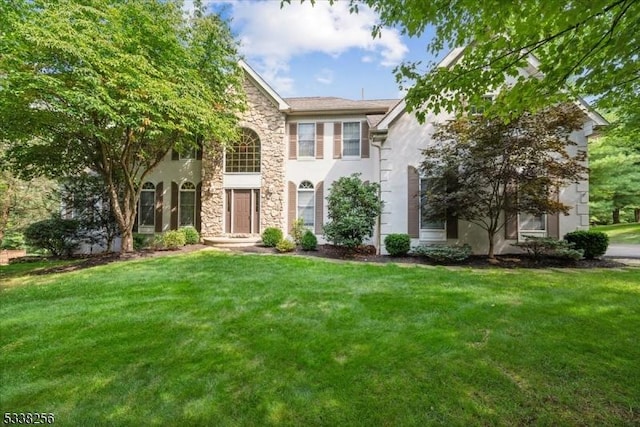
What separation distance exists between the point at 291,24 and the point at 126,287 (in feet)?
24.4

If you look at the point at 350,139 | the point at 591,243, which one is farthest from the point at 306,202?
the point at 591,243

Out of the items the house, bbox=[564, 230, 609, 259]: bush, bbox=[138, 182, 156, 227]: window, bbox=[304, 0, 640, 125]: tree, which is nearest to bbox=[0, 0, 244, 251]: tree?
the house

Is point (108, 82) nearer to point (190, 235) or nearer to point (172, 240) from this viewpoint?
point (172, 240)

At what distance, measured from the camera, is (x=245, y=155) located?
46.1 feet

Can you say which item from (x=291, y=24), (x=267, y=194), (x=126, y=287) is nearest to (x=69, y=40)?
(x=291, y=24)

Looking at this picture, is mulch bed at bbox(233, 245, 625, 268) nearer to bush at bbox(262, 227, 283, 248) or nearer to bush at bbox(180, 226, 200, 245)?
bush at bbox(262, 227, 283, 248)

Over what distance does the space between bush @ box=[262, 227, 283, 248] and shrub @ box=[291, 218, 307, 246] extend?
0.59 meters

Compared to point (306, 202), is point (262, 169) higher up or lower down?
higher up

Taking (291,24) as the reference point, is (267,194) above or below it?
below

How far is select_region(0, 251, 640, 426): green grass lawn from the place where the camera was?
104 inches

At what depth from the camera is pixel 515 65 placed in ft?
12.8

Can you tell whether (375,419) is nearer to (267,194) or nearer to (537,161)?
(537,161)

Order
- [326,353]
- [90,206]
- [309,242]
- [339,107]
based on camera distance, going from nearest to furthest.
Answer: [326,353] < [309,242] < [90,206] < [339,107]

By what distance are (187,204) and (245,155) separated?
12.3ft
